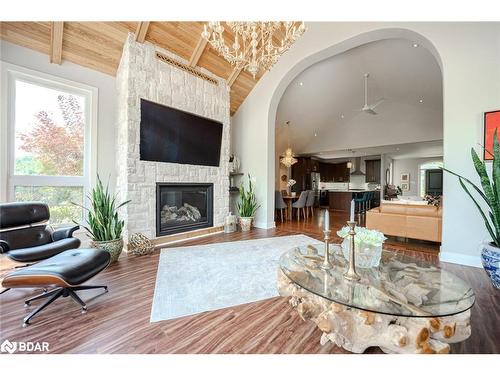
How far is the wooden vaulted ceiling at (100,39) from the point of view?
2914 millimetres

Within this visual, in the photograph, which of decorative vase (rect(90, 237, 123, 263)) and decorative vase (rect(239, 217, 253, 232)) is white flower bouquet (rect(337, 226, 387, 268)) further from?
decorative vase (rect(239, 217, 253, 232))

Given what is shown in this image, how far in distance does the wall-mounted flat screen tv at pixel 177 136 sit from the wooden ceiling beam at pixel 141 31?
0.98 meters

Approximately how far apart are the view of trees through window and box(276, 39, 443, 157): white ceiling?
4960 mm

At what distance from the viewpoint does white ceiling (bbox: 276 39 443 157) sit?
4.86m

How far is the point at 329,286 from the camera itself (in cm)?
133

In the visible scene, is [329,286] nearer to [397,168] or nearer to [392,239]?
[392,239]

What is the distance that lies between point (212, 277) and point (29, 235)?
2.13m

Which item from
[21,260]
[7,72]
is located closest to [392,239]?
[21,260]

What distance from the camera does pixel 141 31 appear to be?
335cm

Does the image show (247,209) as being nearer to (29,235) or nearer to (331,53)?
(29,235)

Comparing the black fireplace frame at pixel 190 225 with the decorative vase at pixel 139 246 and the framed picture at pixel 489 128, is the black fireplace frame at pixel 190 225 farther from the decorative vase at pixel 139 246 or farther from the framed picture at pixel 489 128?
the framed picture at pixel 489 128

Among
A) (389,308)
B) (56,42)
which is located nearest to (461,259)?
(389,308)

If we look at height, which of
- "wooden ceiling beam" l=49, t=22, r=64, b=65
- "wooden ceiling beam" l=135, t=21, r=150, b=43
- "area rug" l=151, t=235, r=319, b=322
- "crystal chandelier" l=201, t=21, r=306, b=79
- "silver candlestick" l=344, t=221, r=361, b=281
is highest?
"wooden ceiling beam" l=135, t=21, r=150, b=43

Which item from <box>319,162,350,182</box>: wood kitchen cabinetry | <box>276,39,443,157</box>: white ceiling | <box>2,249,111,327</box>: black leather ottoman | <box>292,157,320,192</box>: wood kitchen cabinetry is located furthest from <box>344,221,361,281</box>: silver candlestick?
<box>319,162,350,182</box>: wood kitchen cabinetry
